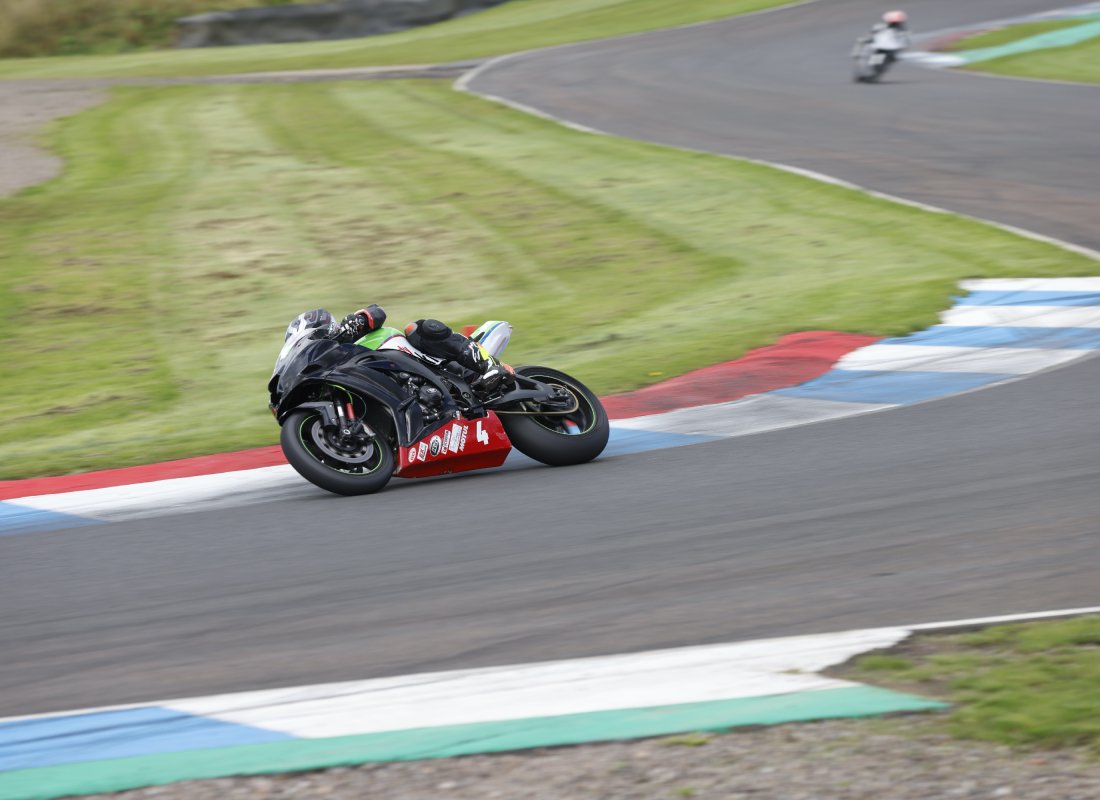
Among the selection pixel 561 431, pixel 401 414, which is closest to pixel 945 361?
pixel 561 431

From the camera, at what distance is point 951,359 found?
10711 mm

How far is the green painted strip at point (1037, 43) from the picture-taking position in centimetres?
3164

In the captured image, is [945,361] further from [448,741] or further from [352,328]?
[448,741]

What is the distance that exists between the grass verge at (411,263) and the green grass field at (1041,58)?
10.6 metres

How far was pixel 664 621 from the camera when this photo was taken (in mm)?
5625

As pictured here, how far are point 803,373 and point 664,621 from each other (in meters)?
5.35

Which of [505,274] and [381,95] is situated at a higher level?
[381,95]

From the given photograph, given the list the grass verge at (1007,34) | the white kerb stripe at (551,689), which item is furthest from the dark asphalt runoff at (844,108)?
the white kerb stripe at (551,689)

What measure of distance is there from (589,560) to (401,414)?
84.8 inches

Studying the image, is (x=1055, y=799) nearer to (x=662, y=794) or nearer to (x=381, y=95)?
(x=662, y=794)

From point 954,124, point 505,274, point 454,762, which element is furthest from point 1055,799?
point 954,124

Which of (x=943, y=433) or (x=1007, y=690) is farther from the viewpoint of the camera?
(x=943, y=433)

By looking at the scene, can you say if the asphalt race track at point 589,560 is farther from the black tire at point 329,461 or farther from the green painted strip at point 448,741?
the green painted strip at point 448,741

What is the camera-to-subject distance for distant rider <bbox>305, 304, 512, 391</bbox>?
8500mm
